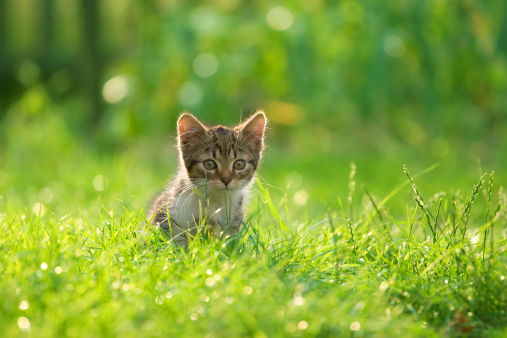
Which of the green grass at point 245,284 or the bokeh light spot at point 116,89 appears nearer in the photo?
the green grass at point 245,284

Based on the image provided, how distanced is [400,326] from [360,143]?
22.2ft

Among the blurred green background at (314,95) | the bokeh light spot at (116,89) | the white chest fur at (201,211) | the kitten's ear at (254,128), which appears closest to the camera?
the white chest fur at (201,211)

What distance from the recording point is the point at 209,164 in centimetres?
416

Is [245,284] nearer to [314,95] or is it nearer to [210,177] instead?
[210,177]

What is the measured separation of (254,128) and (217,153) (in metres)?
0.34

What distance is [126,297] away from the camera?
2873 mm

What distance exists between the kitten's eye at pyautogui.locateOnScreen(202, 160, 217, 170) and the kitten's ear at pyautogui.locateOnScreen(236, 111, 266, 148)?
0.98 feet

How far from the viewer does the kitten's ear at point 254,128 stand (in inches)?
171

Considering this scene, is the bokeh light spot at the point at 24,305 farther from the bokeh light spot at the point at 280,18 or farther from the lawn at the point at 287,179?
the bokeh light spot at the point at 280,18

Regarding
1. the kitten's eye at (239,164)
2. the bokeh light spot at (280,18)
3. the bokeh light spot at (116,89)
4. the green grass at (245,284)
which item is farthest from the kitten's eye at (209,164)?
the bokeh light spot at (116,89)

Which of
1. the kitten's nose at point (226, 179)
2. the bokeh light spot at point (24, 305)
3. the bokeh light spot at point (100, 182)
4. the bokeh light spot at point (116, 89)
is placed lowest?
the bokeh light spot at point (100, 182)

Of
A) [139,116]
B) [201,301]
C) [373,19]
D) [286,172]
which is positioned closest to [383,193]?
[286,172]

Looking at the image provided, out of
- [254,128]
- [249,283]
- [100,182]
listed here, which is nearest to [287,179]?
[100,182]

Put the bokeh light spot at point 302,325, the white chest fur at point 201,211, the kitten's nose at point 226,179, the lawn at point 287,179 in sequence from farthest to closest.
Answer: the kitten's nose at point 226,179, the white chest fur at point 201,211, the lawn at point 287,179, the bokeh light spot at point 302,325
